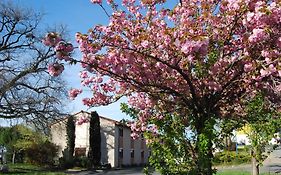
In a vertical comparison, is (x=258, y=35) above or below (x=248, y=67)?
above

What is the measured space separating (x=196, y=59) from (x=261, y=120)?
2.77 m

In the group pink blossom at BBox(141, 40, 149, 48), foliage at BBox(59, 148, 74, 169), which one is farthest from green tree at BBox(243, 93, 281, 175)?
foliage at BBox(59, 148, 74, 169)

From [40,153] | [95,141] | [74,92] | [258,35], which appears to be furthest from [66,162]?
[258,35]

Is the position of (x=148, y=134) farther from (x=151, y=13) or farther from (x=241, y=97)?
(x=151, y=13)

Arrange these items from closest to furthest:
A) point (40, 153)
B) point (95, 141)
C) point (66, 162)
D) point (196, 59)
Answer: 1. point (196, 59)
2. point (66, 162)
3. point (40, 153)
4. point (95, 141)

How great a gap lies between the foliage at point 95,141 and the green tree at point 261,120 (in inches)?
1150

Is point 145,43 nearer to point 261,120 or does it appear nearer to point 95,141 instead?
point 261,120

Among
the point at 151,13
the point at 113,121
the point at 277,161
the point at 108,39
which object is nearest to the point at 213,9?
the point at 151,13

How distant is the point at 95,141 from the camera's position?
39906 mm

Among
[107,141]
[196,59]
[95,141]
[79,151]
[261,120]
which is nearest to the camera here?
[196,59]

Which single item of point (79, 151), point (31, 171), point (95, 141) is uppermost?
point (95, 141)

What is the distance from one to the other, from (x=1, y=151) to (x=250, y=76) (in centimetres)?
2991

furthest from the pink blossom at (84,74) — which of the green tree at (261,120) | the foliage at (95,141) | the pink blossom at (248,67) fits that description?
the foliage at (95,141)

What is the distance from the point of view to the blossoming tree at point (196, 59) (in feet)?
22.3
